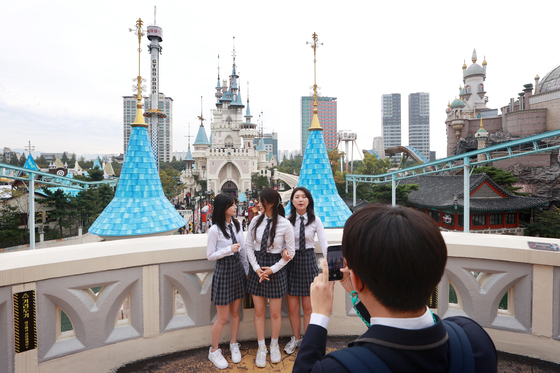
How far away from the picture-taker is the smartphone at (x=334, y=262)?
4.68 ft

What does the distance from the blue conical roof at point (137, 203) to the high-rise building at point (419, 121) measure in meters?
102

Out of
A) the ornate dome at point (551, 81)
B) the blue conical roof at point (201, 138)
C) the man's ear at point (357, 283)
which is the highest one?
the ornate dome at point (551, 81)

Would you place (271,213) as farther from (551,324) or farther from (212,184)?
(212,184)

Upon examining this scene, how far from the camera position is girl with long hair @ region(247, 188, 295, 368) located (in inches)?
89.7

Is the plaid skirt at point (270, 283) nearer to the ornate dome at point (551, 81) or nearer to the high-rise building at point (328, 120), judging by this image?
the ornate dome at point (551, 81)

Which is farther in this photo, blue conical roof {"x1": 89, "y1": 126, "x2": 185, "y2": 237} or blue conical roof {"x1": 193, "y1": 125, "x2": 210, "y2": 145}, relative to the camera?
blue conical roof {"x1": 193, "y1": 125, "x2": 210, "y2": 145}

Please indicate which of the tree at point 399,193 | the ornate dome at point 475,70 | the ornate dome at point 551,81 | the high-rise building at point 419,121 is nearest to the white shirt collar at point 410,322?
the tree at point 399,193

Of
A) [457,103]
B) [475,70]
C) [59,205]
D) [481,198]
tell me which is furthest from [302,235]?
[475,70]

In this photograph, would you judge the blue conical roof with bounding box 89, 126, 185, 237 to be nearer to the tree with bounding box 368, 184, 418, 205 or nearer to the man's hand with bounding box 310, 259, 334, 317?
the man's hand with bounding box 310, 259, 334, 317

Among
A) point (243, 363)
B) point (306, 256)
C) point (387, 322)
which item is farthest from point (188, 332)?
point (387, 322)

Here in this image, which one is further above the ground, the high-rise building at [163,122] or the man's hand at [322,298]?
the high-rise building at [163,122]

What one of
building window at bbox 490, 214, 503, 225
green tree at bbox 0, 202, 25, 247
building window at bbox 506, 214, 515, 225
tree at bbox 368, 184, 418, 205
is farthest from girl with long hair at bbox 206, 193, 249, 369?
building window at bbox 506, 214, 515, 225

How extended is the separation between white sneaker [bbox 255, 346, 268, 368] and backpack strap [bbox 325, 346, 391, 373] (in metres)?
1.74

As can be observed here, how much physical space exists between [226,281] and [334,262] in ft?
3.65
